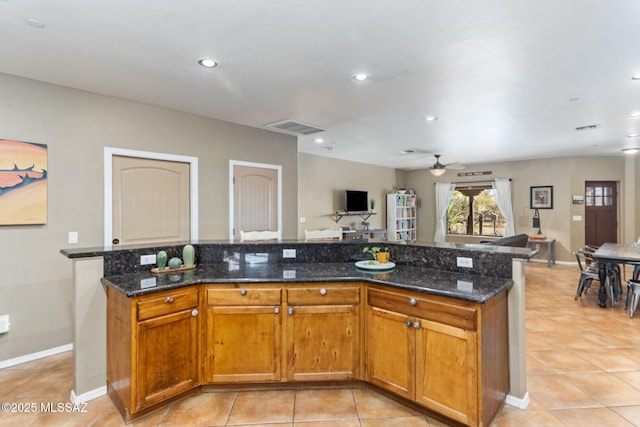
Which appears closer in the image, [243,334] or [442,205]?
[243,334]

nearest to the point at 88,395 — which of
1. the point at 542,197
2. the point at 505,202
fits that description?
the point at 505,202

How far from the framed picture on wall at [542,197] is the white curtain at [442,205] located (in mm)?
1977

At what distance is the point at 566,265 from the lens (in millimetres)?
7723

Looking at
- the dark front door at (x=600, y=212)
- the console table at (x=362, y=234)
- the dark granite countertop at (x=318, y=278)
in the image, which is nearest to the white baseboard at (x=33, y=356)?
the dark granite countertop at (x=318, y=278)

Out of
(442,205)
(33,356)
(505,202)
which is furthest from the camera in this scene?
(442,205)

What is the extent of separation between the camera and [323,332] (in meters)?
2.45

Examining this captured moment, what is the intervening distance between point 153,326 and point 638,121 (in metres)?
6.19

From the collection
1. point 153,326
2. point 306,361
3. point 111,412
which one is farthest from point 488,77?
point 111,412

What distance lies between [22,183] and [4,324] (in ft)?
4.12

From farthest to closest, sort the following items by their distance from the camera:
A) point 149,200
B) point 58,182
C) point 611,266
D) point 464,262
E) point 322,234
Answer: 1. point 322,234
2. point 611,266
3. point 149,200
4. point 58,182
5. point 464,262

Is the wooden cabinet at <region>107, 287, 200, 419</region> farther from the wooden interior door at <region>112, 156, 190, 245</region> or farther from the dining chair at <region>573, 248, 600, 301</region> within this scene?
the dining chair at <region>573, 248, 600, 301</region>

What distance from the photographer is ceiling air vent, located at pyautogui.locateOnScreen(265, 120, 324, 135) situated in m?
4.60

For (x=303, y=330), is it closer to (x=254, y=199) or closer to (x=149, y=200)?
(x=149, y=200)

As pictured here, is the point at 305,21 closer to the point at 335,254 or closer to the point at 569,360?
the point at 335,254
